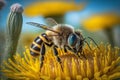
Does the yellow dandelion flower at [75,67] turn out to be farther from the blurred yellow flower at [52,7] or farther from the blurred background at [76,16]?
the blurred yellow flower at [52,7]

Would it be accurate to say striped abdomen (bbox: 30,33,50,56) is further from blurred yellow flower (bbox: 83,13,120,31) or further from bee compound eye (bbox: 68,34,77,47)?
blurred yellow flower (bbox: 83,13,120,31)

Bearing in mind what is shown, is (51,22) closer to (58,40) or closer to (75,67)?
(58,40)

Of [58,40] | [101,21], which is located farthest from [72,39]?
[101,21]

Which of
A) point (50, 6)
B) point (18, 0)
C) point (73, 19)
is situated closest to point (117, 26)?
point (73, 19)

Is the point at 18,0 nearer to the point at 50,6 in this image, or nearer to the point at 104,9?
the point at 50,6

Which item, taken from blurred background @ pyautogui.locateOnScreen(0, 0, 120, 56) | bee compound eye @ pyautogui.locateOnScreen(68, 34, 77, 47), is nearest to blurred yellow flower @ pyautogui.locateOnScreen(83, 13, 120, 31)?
blurred background @ pyautogui.locateOnScreen(0, 0, 120, 56)
